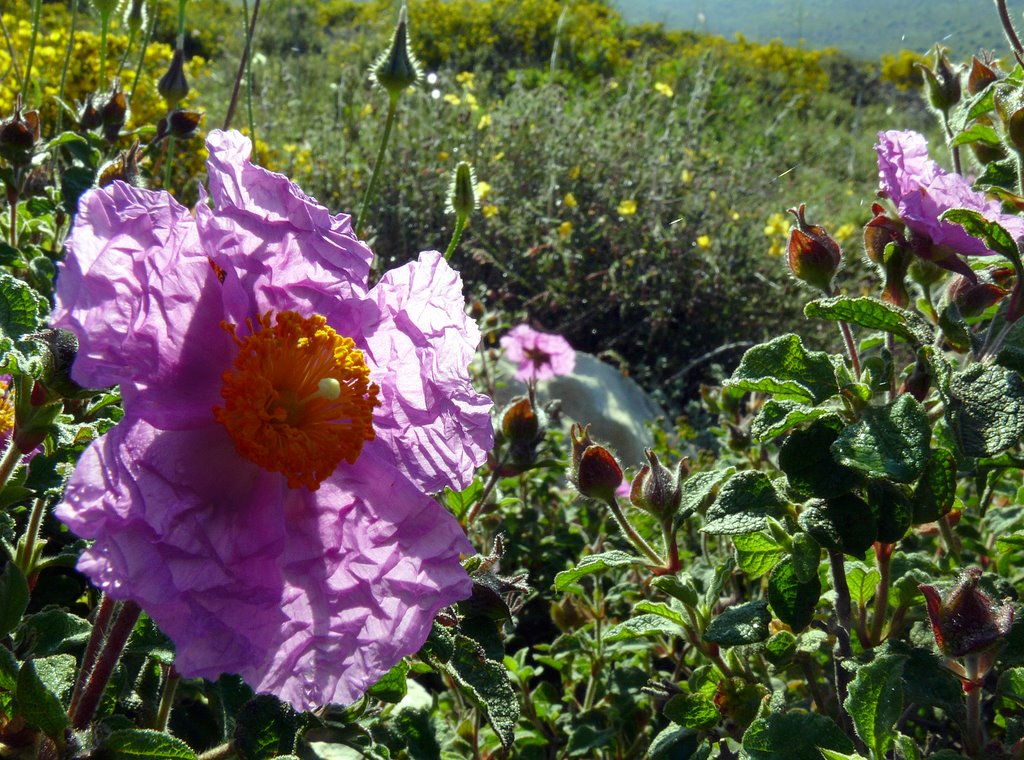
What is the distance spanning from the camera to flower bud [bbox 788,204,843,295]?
1476mm

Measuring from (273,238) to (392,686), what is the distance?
629 mm

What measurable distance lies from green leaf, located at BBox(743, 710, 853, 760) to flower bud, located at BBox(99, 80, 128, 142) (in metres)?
1.80

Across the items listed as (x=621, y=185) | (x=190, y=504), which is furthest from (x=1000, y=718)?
(x=621, y=185)

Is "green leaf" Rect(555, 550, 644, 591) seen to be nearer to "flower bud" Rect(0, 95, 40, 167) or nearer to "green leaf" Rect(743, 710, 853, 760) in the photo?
"green leaf" Rect(743, 710, 853, 760)

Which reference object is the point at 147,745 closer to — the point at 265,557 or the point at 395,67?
the point at 265,557

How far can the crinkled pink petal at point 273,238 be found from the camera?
3.55 feet

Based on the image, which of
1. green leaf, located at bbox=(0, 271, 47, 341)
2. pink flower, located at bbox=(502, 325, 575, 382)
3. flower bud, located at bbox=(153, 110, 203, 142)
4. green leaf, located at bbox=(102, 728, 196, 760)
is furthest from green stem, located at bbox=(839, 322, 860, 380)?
pink flower, located at bbox=(502, 325, 575, 382)

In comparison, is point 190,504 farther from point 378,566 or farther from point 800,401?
point 800,401

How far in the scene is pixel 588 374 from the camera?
13.2ft

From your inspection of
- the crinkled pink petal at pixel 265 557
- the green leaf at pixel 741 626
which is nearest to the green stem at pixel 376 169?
the crinkled pink petal at pixel 265 557

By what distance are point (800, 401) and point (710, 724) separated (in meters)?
0.49

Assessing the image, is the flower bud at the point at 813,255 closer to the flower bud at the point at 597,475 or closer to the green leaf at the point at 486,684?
the flower bud at the point at 597,475

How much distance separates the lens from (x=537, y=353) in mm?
3506

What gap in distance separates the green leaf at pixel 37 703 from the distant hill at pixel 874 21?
197 cm
